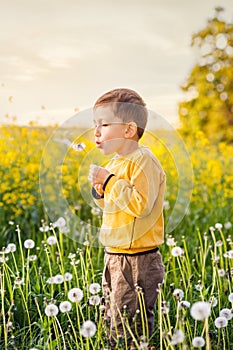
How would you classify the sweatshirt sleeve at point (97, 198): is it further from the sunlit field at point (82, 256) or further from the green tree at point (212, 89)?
the green tree at point (212, 89)

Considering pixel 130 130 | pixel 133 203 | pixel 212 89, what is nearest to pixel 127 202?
pixel 133 203

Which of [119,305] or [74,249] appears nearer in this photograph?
[119,305]

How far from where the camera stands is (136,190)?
1.90m

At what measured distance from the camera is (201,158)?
17.3 feet

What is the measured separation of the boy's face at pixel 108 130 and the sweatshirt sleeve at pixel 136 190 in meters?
0.10

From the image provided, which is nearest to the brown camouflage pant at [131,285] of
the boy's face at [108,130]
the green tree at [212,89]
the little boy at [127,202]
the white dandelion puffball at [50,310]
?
the little boy at [127,202]

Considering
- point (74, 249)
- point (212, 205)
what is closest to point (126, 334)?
point (74, 249)

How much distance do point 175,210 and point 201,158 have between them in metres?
3.08

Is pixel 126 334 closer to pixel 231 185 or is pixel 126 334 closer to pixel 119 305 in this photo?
pixel 119 305

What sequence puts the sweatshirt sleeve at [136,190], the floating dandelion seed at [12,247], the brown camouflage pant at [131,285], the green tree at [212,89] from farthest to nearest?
1. the green tree at [212,89]
2. the floating dandelion seed at [12,247]
3. the brown camouflage pant at [131,285]
4. the sweatshirt sleeve at [136,190]

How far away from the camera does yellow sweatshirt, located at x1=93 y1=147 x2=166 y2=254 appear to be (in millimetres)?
1902

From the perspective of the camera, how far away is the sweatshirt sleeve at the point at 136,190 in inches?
74.6

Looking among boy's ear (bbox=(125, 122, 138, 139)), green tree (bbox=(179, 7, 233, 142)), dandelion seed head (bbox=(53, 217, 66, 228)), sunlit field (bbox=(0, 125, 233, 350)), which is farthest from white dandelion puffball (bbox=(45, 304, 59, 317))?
green tree (bbox=(179, 7, 233, 142))

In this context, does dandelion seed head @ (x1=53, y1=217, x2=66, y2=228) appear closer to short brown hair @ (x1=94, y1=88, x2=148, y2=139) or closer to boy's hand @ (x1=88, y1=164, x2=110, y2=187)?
boy's hand @ (x1=88, y1=164, x2=110, y2=187)
